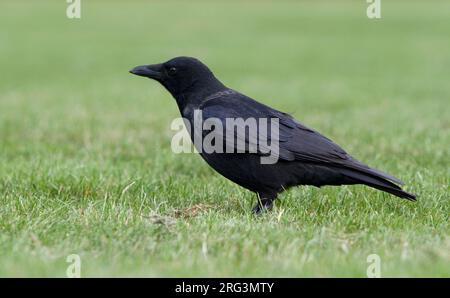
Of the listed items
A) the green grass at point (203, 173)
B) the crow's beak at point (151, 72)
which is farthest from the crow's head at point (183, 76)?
the green grass at point (203, 173)

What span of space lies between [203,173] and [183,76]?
1.36 meters

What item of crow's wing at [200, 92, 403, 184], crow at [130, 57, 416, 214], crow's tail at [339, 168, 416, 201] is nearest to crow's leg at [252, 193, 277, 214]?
crow at [130, 57, 416, 214]

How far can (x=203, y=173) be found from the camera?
7008 mm

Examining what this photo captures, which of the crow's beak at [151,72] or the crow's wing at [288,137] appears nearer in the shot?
the crow's wing at [288,137]

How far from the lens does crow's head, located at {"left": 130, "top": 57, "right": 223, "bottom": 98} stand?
5875mm

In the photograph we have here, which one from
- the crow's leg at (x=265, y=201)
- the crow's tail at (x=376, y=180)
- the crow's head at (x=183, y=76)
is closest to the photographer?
the crow's tail at (x=376, y=180)

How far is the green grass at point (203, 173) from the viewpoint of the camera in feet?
13.3

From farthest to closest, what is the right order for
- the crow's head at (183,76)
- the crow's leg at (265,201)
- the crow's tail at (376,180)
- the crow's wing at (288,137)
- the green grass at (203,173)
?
the crow's head at (183,76) → the crow's leg at (265,201) → the crow's wing at (288,137) → the crow's tail at (376,180) → the green grass at (203,173)

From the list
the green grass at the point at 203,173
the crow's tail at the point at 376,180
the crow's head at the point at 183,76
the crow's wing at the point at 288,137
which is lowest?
the green grass at the point at 203,173

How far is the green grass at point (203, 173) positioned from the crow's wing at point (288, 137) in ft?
1.16

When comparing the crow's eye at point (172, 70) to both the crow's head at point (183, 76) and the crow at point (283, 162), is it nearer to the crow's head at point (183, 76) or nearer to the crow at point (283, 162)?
the crow's head at point (183, 76)

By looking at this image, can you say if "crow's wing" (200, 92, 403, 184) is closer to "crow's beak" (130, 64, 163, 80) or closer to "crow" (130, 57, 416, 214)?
"crow" (130, 57, 416, 214)
